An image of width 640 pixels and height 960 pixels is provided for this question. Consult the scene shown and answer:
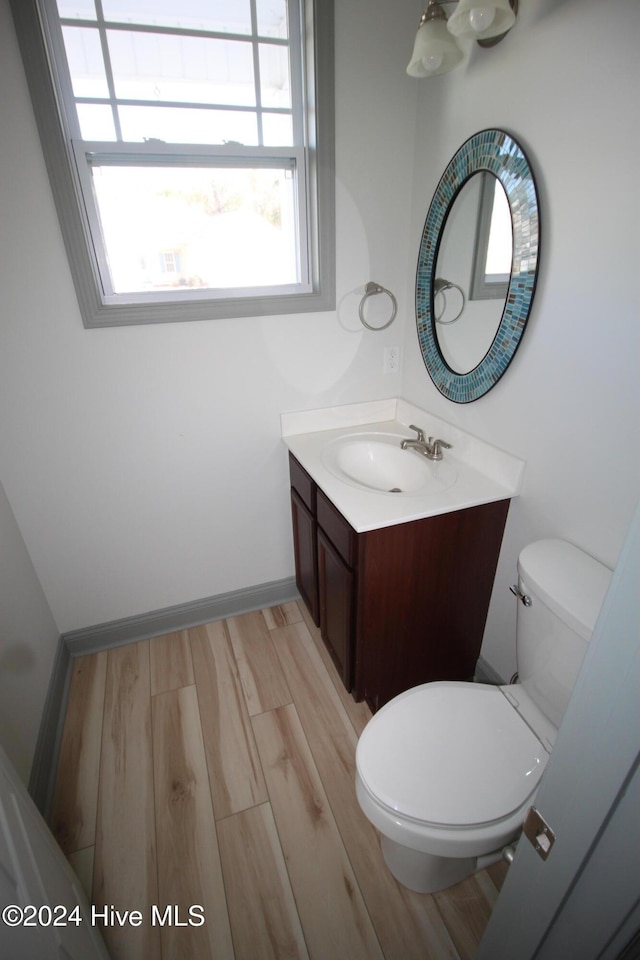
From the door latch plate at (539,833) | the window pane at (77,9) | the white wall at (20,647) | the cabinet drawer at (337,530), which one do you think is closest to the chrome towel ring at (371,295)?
the cabinet drawer at (337,530)

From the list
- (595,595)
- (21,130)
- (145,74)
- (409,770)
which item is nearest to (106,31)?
(145,74)

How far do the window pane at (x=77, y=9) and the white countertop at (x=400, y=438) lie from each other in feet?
4.37

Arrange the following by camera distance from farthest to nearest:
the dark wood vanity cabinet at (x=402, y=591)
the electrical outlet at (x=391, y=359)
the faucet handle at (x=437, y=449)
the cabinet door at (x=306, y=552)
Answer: the electrical outlet at (x=391, y=359)
the cabinet door at (x=306, y=552)
the faucet handle at (x=437, y=449)
the dark wood vanity cabinet at (x=402, y=591)

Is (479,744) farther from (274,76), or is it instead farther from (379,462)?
(274,76)

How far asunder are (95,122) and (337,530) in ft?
4.90

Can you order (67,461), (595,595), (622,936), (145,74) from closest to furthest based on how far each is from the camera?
(622,936)
(595,595)
(145,74)
(67,461)

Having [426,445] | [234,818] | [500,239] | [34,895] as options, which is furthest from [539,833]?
[500,239]

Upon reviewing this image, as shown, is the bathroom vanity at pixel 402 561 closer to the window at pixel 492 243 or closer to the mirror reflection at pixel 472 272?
the mirror reflection at pixel 472 272

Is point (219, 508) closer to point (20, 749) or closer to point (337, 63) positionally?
point (20, 749)

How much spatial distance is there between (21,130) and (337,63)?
1.00m

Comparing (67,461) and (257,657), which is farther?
(257,657)

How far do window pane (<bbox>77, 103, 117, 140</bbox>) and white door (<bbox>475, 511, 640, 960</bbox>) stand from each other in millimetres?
1774

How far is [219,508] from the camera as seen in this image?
190 cm

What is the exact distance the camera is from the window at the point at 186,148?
1.28 m
